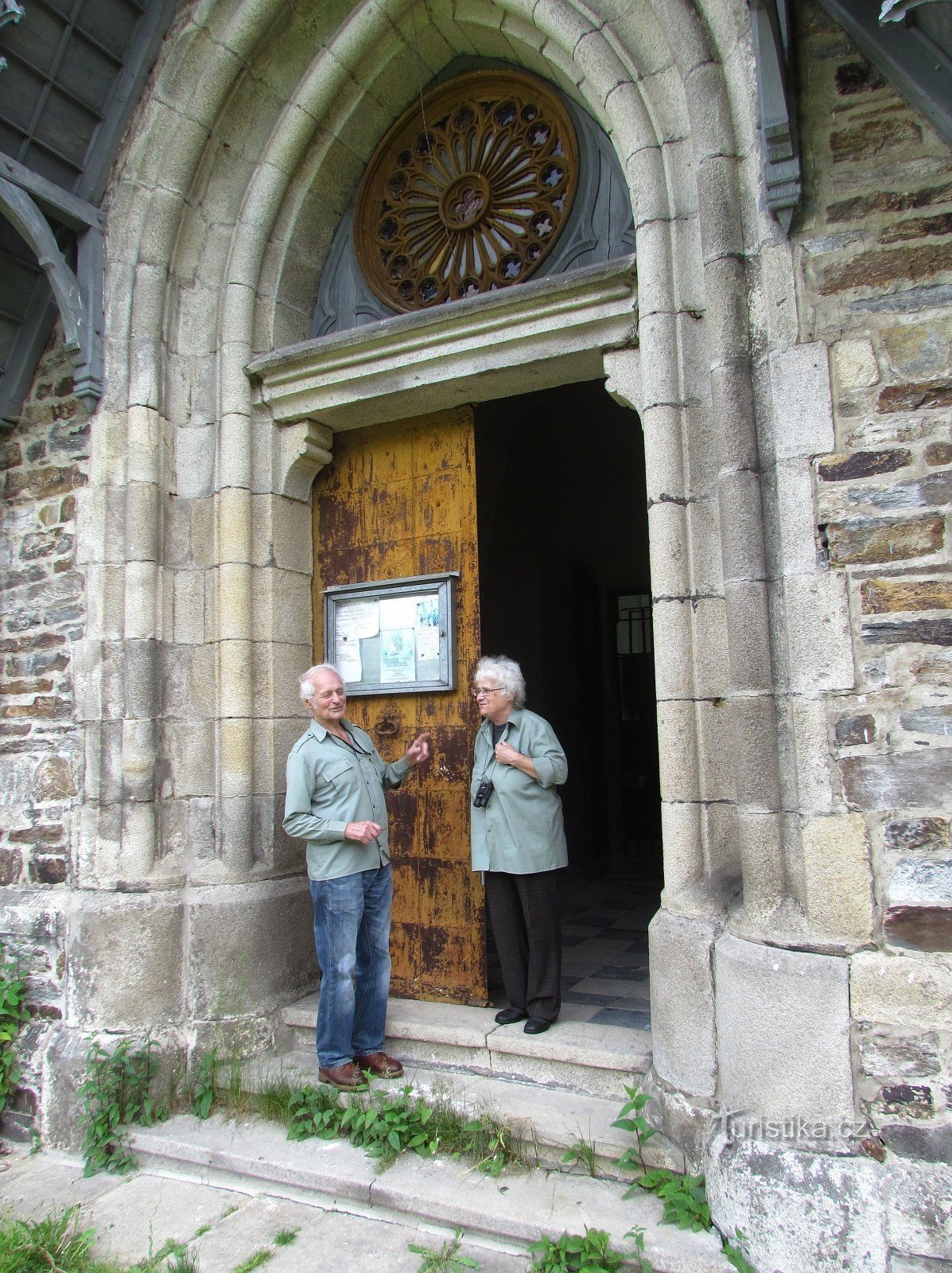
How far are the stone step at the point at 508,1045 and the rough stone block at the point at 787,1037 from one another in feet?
1.91

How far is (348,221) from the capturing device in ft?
14.5

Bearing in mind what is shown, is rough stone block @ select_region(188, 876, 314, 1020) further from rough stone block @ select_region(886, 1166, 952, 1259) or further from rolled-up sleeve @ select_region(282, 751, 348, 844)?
rough stone block @ select_region(886, 1166, 952, 1259)

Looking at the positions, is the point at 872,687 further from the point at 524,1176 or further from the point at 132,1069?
the point at 132,1069

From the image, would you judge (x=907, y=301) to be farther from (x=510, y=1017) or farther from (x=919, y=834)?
(x=510, y=1017)

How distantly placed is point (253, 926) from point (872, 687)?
2688mm

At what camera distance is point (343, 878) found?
328 centimetres

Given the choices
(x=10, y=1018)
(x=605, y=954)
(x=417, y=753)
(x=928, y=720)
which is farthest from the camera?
(x=605, y=954)

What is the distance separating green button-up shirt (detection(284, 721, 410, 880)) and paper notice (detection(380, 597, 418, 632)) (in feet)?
2.52

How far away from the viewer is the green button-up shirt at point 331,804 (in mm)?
3270

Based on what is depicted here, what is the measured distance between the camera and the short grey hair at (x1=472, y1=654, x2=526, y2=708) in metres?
3.54

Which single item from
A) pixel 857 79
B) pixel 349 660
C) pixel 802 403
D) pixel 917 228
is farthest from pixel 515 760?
pixel 857 79

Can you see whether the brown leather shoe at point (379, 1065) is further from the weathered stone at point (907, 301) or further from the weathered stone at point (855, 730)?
the weathered stone at point (907, 301)

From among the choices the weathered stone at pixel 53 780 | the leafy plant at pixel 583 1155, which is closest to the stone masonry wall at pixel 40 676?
the weathered stone at pixel 53 780

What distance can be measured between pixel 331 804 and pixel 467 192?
284 cm
